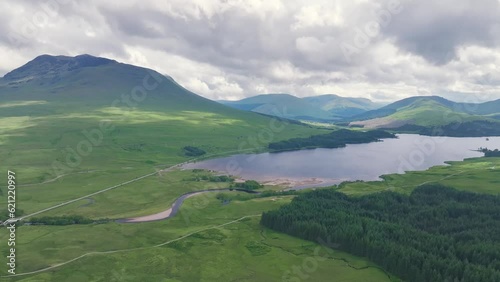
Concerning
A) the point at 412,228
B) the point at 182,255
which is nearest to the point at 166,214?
the point at 182,255

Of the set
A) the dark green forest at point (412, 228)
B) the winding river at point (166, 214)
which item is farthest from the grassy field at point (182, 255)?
the winding river at point (166, 214)

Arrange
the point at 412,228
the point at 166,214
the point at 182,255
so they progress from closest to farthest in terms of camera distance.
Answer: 1. the point at 182,255
2. the point at 412,228
3. the point at 166,214

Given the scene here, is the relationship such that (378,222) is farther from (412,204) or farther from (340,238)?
(412,204)

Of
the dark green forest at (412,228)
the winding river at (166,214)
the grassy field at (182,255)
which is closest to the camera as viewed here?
the dark green forest at (412,228)

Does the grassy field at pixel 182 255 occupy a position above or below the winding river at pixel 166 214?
below

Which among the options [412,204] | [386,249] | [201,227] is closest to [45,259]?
[201,227]

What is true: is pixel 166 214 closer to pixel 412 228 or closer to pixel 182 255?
pixel 182 255

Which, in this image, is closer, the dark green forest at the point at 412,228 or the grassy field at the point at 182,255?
the dark green forest at the point at 412,228

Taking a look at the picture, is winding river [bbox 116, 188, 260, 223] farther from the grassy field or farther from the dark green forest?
the dark green forest

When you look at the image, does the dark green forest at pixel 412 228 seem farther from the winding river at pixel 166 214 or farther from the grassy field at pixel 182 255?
the winding river at pixel 166 214
